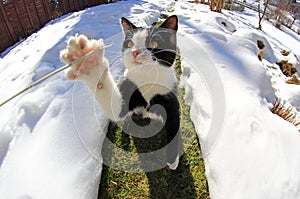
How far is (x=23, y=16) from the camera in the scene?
5293 millimetres

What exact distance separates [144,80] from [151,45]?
22cm

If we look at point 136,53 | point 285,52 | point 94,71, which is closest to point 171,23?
point 136,53

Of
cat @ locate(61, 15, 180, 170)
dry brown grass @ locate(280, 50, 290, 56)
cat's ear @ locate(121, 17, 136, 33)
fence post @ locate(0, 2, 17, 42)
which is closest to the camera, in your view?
cat @ locate(61, 15, 180, 170)

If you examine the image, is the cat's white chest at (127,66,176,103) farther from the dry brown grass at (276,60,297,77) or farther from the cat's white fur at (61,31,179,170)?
the dry brown grass at (276,60,297,77)

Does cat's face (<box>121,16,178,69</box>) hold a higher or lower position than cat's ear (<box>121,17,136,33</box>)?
lower

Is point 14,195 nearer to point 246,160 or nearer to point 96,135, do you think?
point 96,135

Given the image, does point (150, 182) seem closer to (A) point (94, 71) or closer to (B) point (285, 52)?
(A) point (94, 71)

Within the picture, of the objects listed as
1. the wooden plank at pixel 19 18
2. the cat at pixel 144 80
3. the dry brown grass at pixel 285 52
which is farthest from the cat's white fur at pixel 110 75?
the wooden plank at pixel 19 18

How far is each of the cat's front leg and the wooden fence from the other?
4747mm

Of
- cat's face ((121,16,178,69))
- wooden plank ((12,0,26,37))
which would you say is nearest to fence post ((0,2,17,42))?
wooden plank ((12,0,26,37))

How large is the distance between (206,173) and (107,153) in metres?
0.77

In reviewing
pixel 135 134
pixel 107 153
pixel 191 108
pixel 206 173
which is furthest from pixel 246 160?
pixel 107 153

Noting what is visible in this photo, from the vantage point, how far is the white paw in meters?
0.96

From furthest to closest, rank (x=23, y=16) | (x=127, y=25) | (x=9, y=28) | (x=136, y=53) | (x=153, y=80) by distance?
(x=23, y=16) < (x=9, y=28) < (x=127, y=25) < (x=153, y=80) < (x=136, y=53)
